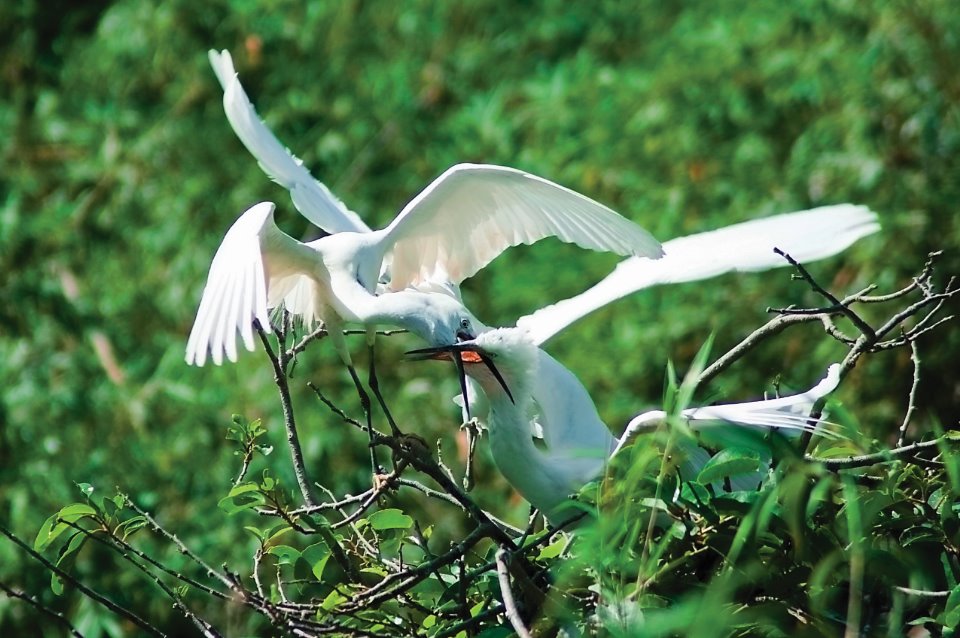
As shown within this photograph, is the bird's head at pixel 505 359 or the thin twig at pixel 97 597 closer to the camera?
the thin twig at pixel 97 597

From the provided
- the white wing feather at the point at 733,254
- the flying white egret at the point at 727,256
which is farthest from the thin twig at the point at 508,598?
the white wing feather at the point at 733,254

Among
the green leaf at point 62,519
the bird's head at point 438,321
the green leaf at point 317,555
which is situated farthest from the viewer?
the bird's head at point 438,321

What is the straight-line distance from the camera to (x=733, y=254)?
3361 mm

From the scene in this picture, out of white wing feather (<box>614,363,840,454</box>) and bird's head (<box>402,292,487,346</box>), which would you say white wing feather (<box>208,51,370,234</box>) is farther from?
white wing feather (<box>614,363,840,454</box>)

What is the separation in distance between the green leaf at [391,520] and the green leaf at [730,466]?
18.5 inches

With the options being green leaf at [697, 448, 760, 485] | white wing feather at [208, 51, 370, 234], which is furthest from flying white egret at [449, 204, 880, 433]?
green leaf at [697, 448, 760, 485]

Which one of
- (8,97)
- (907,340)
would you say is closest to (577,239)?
(907,340)

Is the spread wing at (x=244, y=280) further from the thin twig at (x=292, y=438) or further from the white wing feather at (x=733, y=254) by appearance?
the white wing feather at (x=733, y=254)

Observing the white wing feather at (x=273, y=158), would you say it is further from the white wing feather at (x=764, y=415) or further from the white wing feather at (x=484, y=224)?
the white wing feather at (x=764, y=415)

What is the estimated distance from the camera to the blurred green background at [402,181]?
17.1ft

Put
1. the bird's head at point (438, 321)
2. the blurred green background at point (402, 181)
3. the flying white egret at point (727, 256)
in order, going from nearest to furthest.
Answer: the bird's head at point (438, 321) < the flying white egret at point (727, 256) < the blurred green background at point (402, 181)

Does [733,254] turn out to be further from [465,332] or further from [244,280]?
[244,280]

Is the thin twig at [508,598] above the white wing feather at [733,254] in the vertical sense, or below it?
above

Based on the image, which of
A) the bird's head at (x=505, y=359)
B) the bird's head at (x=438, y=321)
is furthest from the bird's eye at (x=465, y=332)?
the bird's head at (x=505, y=359)
